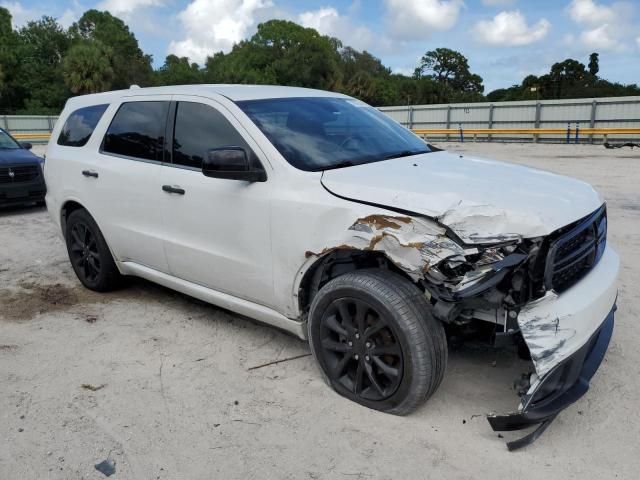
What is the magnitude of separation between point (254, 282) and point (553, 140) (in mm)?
23138

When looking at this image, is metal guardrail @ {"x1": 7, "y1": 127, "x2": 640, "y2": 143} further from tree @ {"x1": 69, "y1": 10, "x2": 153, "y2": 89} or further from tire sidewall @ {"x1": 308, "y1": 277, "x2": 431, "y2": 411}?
tree @ {"x1": 69, "y1": 10, "x2": 153, "y2": 89}

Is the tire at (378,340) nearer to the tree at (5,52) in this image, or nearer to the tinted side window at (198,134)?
the tinted side window at (198,134)

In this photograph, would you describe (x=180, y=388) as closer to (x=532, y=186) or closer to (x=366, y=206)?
(x=366, y=206)

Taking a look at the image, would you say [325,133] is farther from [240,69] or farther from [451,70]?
[451,70]

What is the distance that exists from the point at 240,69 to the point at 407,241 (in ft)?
201

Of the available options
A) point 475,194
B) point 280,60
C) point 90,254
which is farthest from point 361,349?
point 280,60

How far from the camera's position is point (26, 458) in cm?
271

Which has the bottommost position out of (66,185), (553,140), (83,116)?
(553,140)

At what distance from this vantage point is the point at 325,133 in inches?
142

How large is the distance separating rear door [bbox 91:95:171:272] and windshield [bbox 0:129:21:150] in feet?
21.4

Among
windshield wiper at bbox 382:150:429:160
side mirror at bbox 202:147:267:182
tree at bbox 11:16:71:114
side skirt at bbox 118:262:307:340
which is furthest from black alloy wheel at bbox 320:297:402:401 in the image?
tree at bbox 11:16:71:114

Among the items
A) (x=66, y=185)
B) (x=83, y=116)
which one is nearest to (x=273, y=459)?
(x=66, y=185)

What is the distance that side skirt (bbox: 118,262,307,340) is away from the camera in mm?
3378

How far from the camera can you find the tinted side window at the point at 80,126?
15.6 feet
